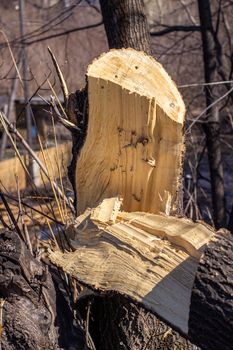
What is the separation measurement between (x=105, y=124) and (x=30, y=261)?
2.18ft

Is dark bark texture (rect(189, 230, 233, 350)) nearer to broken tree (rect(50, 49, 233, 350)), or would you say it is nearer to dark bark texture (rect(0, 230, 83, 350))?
broken tree (rect(50, 49, 233, 350))

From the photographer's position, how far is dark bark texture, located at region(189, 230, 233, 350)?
200 centimetres

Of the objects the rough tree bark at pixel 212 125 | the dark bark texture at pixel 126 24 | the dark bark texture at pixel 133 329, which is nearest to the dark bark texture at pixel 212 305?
the dark bark texture at pixel 133 329

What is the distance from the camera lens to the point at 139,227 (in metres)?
2.44

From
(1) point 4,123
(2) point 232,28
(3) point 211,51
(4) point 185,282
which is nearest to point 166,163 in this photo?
(4) point 185,282

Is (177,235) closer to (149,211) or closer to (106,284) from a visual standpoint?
(106,284)

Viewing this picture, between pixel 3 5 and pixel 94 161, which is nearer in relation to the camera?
pixel 94 161

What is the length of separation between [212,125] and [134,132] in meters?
4.08

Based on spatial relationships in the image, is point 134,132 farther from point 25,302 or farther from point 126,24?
point 126,24

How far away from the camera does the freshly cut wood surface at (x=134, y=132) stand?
8.68 feet

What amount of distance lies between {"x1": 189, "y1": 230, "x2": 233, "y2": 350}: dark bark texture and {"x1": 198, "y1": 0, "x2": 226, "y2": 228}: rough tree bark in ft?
14.8

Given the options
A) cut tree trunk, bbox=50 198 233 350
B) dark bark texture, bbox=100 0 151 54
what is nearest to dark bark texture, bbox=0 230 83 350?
cut tree trunk, bbox=50 198 233 350

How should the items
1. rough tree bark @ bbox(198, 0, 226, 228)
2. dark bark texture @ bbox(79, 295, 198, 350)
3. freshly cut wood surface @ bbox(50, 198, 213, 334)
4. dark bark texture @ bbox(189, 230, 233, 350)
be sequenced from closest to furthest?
dark bark texture @ bbox(189, 230, 233, 350)
freshly cut wood surface @ bbox(50, 198, 213, 334)
dark bark texture @ bbox(79, 295, 198, 350)
rough tree bark @ bbox(198, 0, 226, 228)

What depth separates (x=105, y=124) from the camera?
2746 mm
